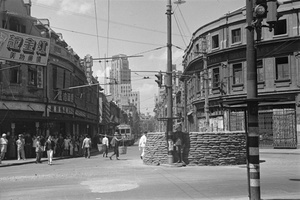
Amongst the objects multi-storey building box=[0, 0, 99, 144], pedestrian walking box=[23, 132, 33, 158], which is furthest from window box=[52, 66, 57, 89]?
pedestrian walking box=[23, 132, 33, 158]

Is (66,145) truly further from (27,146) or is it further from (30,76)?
(30,76)

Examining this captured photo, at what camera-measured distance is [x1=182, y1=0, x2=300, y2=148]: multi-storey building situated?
30.4 meters

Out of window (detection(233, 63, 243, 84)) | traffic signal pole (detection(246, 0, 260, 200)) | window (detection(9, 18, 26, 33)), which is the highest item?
window (detection(9, 18, 26, 33))

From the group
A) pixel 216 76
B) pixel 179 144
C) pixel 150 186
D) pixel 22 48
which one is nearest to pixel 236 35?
pixel 216 76

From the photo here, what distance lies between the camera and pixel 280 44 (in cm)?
3128

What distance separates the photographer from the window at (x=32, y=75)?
99.9ft

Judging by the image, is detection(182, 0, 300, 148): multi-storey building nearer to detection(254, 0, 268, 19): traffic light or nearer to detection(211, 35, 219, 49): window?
detection(211, 35, 219, 49): window

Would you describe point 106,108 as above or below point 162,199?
above

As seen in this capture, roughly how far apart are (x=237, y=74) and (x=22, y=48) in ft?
63.7

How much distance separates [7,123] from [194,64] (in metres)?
21.7

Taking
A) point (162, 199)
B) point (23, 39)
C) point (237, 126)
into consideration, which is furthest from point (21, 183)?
point (237, 126)

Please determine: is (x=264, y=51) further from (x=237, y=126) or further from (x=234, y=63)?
(x=237, y=126)

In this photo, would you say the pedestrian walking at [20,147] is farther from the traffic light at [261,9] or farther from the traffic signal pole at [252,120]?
the traffic light at [261,9]

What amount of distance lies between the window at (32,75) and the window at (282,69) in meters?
21.0
